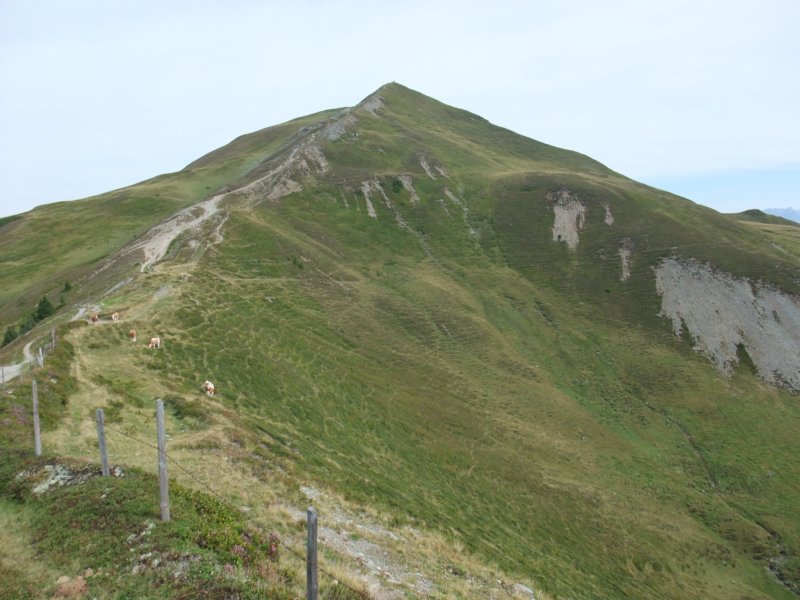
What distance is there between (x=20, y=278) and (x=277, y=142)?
9357cm

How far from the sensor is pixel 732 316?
73938mm

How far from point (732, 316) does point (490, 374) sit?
4193 cm

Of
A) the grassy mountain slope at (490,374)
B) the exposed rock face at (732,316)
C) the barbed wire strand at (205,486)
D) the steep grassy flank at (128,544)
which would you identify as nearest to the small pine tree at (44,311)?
the grassy mountain slope at (490,374)

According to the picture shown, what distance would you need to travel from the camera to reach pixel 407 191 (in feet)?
352

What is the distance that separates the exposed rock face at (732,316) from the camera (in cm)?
6819

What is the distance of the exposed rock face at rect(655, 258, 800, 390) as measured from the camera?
2685 inches

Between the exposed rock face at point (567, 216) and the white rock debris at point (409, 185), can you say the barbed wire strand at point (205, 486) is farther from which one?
the white rock debris at point (409, 185)

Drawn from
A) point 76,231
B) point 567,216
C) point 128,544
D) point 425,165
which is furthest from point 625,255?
point 76,231

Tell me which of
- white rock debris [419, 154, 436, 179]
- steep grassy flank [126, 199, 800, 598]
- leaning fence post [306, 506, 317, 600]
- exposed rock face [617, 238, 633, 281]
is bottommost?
steep grassy flank [126, 199, 800, 598]

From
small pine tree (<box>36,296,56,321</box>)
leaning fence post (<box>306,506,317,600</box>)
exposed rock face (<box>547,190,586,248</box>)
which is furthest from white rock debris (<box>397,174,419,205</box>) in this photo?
leaning fence post (<box>306,506,317,600</box>)

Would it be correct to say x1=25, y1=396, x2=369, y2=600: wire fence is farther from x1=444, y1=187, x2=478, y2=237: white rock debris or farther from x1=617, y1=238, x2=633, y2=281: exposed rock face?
x1=444, y1=187, x2=478, y2=237: white rock debris

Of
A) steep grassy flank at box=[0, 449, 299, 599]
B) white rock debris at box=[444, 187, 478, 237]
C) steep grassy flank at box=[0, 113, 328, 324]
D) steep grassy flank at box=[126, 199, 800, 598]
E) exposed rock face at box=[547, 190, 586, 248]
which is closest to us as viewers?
steep grassy flank at box=[0, 449, 299, 599]

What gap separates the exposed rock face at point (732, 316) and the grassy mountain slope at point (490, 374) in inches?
89.0

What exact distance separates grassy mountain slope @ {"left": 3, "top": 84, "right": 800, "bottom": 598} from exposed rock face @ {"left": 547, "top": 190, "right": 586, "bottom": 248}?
188 cm
